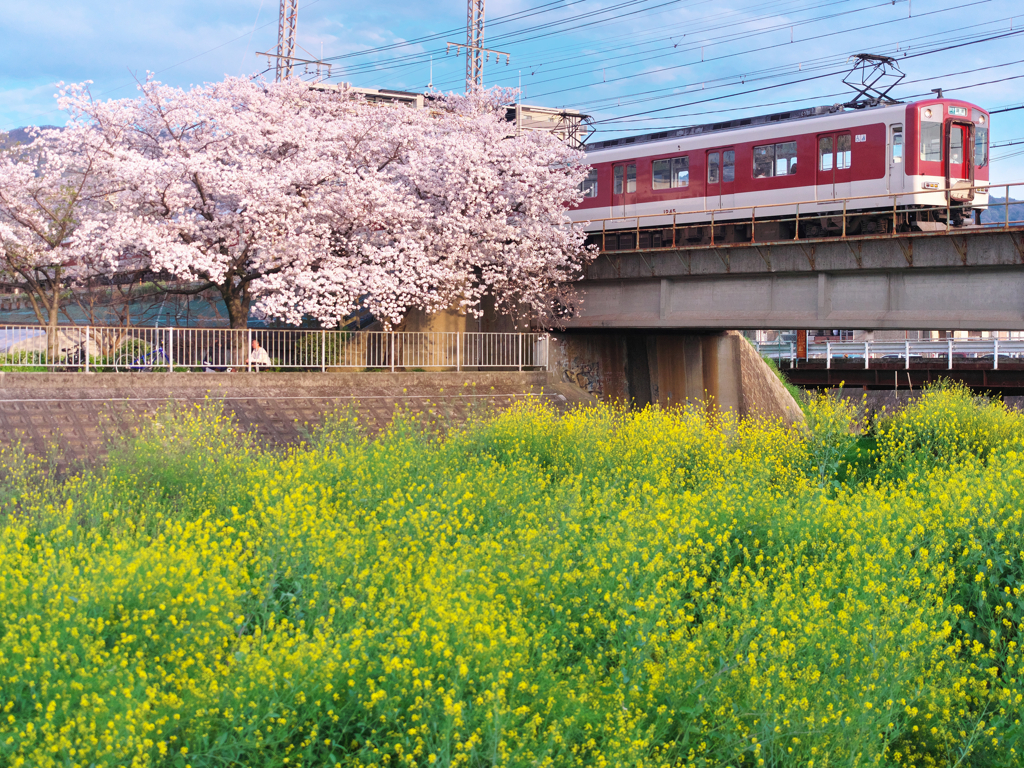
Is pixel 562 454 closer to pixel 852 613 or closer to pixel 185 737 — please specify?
pixel 852 613

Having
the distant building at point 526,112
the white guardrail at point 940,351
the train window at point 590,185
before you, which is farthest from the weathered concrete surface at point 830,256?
the distant building at point 526,112

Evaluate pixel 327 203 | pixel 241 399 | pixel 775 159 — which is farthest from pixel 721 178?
pixel 241 399

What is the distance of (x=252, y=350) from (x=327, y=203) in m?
4.40

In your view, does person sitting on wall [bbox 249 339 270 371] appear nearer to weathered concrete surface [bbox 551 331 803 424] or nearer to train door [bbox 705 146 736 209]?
weathered concrete surface [bbox 551 331 803 424]

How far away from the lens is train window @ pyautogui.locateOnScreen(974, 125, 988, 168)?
2205cm

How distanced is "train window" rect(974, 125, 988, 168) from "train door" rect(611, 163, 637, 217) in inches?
333

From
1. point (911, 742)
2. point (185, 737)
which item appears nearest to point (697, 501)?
→ point (911, 742)

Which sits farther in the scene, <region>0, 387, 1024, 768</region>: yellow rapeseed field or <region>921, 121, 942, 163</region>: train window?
<region>921, 121, 942, 163</region>: train window

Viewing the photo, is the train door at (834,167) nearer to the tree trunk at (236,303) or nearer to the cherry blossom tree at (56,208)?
the tree trunk at (236,303)

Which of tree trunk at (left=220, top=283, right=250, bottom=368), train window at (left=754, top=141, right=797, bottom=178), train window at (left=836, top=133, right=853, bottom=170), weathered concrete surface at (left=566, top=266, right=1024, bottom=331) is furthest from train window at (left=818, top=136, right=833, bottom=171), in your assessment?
tree trunk at (left=220, top=283, right=250, bottom=368)

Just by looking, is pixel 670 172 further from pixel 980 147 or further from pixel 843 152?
pixel 980 147

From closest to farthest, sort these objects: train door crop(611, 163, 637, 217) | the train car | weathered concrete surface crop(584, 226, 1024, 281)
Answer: weathered concrete surface crop(584, 226, 1024, 281) → the train car → train door crop(611, 163, 637, 217)

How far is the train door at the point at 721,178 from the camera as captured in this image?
23859 mm

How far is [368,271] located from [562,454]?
35.1ft
